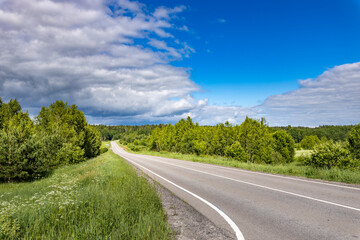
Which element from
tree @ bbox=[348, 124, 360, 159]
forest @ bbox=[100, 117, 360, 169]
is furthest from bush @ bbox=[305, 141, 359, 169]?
tree @ bbox=[348, 124, 360, 159]

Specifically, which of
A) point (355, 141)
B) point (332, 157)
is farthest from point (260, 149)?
point (332, 157)

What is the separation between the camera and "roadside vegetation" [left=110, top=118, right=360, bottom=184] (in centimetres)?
1320

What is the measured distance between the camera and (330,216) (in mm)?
5176

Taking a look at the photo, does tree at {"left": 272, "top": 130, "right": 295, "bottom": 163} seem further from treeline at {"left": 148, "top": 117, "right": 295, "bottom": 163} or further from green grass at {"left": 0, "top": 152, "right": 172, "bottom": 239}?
green grass at {"left": 0, "top": 152, "right": 172, "bottom": 239}

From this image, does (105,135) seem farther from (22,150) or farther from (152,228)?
(152,228)

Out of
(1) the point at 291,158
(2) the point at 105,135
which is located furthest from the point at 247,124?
(2) the point at 105,135

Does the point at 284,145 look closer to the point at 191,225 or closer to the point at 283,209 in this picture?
the point at 283,209

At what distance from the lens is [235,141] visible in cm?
3638

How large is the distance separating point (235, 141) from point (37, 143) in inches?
1190

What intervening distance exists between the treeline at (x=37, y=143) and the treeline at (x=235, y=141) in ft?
71.7

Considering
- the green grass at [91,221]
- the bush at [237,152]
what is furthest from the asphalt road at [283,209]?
the bush at [237,152]

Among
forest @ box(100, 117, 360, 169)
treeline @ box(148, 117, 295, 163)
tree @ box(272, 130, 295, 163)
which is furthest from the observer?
tree @ box(272, 130, 295, 163)

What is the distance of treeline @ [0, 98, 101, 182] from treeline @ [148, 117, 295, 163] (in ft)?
71.7

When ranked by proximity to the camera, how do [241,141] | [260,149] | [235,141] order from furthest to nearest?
1. [241,141]
2. [235,141]
3. [260,149]
